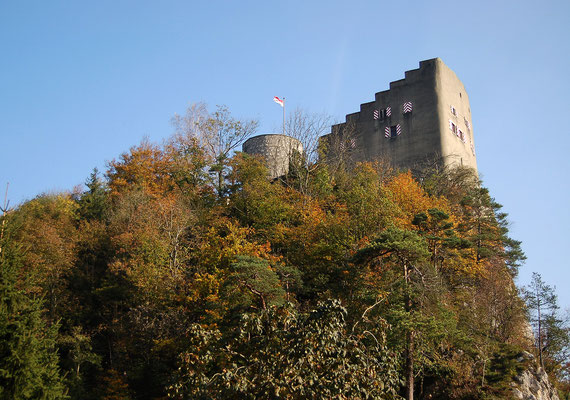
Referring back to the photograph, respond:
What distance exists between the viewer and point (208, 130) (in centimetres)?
4012

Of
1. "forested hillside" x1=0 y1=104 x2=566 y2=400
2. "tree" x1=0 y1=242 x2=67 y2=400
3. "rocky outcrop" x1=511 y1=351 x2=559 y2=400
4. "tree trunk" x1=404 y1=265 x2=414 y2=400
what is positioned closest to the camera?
"forested hillside" x1=0 y1=104 x2=566 y2=400

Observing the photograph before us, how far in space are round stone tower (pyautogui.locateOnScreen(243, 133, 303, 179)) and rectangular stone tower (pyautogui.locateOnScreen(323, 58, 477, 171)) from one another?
147 inches

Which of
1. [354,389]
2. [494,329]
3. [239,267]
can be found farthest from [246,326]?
[494,329]

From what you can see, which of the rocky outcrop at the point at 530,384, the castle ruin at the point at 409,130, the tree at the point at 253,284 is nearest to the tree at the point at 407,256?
the tree at the point at 253,284

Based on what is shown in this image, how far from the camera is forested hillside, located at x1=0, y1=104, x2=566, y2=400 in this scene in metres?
12.2

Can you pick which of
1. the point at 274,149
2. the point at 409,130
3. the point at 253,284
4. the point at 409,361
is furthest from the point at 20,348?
the point at 409,130

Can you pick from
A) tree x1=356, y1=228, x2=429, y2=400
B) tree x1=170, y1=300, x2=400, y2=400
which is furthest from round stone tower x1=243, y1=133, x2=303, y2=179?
tree x1=170, y1=300, x2=400, y2=400

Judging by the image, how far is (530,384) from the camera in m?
22.4

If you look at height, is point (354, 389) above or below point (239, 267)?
below

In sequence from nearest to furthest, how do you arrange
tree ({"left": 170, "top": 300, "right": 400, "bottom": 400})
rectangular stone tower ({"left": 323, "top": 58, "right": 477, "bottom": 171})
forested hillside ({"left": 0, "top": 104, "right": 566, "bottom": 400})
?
tree ({"left": 170, "top": 300, "right": 400, "bottom": 400}) < forested hillside ({"left": 0, "top": 104, "right": 566, "bottom": 400}) < rectangular stone tower ({"left": 323, "top": 58, "right": 477, "bottom": 171})

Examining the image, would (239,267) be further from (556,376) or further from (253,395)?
(556,376)

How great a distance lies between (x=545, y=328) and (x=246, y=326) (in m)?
23.9

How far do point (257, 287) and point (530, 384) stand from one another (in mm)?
12756

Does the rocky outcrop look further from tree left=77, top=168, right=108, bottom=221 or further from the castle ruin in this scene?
tree left=77, top=168, right=108, bottom=221
